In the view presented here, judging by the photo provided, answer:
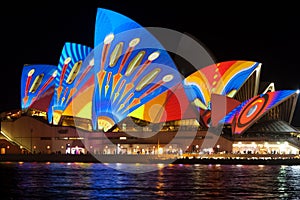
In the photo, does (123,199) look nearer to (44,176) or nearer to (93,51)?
(44,176)

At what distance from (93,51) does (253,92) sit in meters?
16.5

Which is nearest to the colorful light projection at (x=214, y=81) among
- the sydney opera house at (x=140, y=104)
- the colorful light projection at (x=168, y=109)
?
the sydney opera house at (x=140, y=104)

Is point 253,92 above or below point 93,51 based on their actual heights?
below

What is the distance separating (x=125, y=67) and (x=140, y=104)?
4.97m

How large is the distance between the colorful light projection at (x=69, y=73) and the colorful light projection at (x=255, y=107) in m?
15.2

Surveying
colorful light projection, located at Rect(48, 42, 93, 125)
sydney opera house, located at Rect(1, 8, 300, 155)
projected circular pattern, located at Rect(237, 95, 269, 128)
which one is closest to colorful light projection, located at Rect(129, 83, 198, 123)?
sydney opera house, located at Rect(1, 8, 300, 155)

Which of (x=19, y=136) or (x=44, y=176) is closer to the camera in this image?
(x=44, y=176)

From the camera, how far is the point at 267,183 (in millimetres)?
30047

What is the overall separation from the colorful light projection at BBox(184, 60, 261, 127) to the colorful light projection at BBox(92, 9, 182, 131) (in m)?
1.87

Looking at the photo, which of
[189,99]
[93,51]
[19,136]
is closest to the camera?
[93,51]

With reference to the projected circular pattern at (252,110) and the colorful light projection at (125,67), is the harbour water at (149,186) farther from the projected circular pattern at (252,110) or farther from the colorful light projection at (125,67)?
the projected circular pattern at (252,110)

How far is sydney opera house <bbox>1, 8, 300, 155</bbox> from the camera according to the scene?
55844mm

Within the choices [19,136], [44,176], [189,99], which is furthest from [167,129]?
[44,176]

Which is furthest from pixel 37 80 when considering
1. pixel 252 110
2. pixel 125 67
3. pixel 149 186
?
pixel 149 186
